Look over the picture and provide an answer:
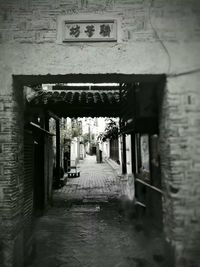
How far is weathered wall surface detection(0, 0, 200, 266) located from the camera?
16.3 ft

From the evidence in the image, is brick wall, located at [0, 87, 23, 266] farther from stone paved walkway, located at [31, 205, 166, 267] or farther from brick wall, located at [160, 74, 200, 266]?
brick wall, located at [160, 74, 200, 266]

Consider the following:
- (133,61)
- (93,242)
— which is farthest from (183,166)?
(93,242)

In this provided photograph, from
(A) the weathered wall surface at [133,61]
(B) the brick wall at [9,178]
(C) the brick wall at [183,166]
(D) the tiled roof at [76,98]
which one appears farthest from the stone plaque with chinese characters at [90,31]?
(D) the tiled roof at [76,98]

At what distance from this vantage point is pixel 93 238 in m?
7.87

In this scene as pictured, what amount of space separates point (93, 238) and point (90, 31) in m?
5.57

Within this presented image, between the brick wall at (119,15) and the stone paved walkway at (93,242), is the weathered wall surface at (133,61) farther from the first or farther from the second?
the stone paved walkway at (93,242)

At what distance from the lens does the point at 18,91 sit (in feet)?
17.9

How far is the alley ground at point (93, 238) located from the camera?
6.30 meters

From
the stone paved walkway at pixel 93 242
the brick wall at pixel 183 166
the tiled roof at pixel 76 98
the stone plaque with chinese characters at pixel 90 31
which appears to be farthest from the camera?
the tiled roof at pixel 76 98

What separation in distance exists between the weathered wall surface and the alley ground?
1.62 meters

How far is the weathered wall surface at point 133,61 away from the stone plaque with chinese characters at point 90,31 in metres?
Answer: 0.11

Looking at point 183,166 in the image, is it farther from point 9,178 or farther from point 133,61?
point 9,178

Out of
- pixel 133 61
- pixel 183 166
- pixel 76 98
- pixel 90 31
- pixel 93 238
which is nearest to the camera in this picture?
pixel 183 166

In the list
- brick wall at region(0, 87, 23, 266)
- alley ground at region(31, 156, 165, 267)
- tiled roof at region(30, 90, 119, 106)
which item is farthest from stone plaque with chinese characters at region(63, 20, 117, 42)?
alley ground at region(31, 156, 165, 267)
